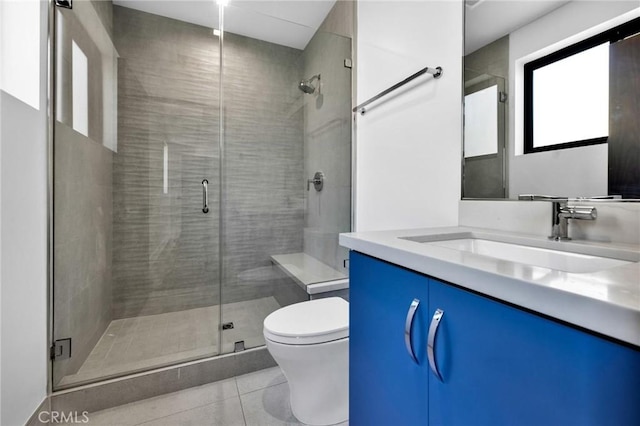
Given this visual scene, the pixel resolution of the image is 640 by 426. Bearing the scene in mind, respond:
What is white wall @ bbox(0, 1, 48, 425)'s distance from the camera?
108 cm

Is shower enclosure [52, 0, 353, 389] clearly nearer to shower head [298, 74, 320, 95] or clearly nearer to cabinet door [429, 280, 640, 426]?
shower head [298, 74, 320, 95]

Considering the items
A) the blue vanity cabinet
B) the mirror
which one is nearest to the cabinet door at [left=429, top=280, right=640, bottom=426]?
the blue vanity cabinet

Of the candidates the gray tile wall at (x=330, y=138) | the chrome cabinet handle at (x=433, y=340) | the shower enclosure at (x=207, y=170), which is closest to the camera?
the chrome cabinet handle at (x=433, y=340)

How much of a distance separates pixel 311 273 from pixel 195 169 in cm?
118

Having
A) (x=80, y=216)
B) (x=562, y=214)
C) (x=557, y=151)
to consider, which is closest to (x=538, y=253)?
(x=562, y=214)

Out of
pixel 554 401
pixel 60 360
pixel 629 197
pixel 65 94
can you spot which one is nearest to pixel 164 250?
pixel 60 360

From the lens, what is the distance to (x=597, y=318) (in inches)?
13.1

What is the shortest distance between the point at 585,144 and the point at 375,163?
1048 millimetres

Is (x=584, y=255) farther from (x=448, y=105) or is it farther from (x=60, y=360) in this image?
(x=60, y=360)

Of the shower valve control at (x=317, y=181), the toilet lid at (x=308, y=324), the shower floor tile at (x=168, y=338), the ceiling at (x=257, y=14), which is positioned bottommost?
the shower floor tile at (x=168, y=338)

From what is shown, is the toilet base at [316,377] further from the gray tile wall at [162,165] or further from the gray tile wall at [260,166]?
the gray tile wall at [162,165]

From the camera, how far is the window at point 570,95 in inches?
31.8

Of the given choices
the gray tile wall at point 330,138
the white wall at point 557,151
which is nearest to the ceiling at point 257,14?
the gray tile wall at point 330,138

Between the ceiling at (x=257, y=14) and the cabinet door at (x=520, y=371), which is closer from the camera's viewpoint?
the cabinet door at (x=520, y=371)
